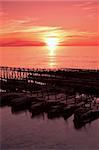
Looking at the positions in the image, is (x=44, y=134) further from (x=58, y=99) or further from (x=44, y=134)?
(x=58, y=99)

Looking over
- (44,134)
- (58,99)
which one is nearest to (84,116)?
(44,134)

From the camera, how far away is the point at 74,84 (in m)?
44.4

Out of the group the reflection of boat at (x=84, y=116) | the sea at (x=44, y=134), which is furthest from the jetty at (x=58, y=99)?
the sea at (x=44, y=134)

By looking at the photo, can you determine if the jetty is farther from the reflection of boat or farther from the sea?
the sea

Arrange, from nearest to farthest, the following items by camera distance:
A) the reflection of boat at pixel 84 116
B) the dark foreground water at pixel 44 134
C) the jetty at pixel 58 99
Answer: the dark foreground water at pixel 44 134 < the reflection of boat at pixel 84 116 < the jetty at pixel 58 99

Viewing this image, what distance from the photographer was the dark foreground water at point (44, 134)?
30.4 meters

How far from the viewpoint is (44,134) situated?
33.8m

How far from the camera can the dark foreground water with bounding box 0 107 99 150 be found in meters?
30.4

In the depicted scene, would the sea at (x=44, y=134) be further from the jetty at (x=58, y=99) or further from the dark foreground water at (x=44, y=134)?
the jetty at (x=58, y=99)

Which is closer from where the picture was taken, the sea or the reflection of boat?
the sea

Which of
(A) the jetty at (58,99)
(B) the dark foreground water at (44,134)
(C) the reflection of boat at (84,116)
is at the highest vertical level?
(A) the jetty at (58,99)

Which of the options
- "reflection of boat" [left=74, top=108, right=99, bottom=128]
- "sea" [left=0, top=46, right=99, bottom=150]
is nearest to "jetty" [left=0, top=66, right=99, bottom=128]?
"reflection of boat" [left=74, top=108, right=99, bottom=128]

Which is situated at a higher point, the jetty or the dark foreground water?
the jetty

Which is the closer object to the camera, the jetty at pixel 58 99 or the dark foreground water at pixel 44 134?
the dark foreground water at pixel 44 134
